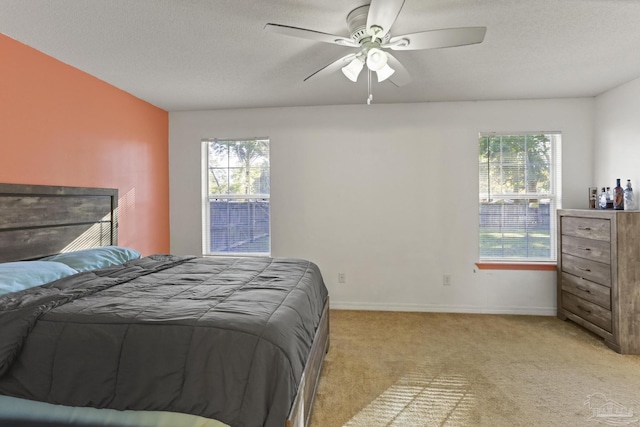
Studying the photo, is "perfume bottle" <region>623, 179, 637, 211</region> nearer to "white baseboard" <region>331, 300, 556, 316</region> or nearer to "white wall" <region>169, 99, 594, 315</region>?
"white wall" <region>169, 99, 594, 315</region>

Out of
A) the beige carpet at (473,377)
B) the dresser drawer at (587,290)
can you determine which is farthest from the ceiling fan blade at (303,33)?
the dresser drawer at (587,290)

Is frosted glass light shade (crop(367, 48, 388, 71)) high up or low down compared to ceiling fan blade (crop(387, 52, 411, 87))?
down

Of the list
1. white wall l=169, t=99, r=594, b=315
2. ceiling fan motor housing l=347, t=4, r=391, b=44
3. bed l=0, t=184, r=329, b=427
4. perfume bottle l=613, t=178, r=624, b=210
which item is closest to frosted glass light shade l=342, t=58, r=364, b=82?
ceiling fan motor housing l=347, t=4, r=391, b=44

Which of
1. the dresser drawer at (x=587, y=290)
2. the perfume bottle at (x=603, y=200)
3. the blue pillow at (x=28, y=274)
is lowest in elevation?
the dresser drawer at (x=587, y=290)

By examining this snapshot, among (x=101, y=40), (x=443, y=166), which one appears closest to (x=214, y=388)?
(x=101, y=40)

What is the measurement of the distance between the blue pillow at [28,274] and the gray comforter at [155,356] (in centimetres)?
21

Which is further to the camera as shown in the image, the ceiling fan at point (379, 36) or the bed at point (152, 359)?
the ceiling fan at point (379, 36)

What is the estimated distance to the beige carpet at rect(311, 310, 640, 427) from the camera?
2.00m

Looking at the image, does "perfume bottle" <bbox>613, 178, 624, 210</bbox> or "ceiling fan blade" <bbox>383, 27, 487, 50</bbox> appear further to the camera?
"perfume bottle" <bbox>613, 178, 624, 210</bbox>

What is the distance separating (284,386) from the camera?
133cm

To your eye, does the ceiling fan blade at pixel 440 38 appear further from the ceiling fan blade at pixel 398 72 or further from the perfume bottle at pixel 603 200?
the perfume bottle at pixel 603 200

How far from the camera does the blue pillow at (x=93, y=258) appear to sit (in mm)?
2416

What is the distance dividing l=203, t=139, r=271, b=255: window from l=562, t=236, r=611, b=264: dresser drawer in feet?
10.5

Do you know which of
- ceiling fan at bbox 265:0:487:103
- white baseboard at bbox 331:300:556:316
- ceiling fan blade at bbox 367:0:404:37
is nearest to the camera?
ceiling fan blade at bbox 367:0:404:37
